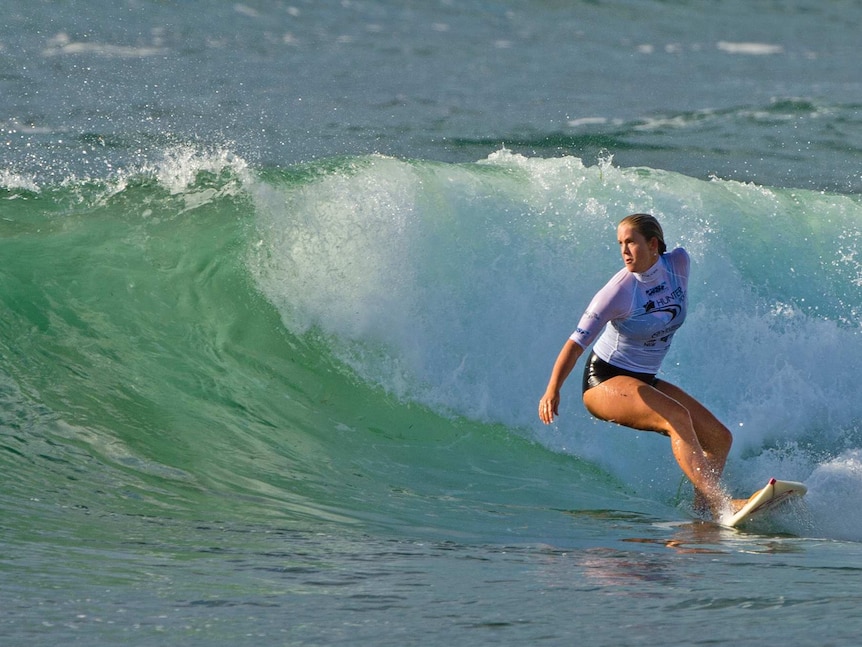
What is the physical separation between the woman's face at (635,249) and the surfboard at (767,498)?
1.26 m

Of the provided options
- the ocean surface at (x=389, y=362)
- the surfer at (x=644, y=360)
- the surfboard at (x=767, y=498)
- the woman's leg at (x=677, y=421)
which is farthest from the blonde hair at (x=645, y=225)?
the ocean surface at (x=389, y=362)

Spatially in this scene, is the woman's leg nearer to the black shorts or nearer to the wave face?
the black shorts

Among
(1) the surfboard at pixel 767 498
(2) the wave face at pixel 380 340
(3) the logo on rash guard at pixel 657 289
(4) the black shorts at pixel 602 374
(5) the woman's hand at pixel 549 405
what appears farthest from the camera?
(2) the wave face at pixel 380 340

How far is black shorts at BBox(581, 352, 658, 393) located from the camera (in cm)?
607

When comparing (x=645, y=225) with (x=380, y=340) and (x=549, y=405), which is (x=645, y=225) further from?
(x=380, y=340)

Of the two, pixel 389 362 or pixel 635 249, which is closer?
pixel 635 249

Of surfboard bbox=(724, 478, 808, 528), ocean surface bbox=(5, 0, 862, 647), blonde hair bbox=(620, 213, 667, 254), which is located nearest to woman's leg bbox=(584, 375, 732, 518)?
surfboard bbox=(724, 478, 808, 528)

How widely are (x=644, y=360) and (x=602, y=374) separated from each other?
238mm

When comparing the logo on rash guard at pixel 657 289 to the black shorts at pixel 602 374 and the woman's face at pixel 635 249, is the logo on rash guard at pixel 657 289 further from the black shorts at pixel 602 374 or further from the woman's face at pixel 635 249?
the black shorts at pixel 602 374

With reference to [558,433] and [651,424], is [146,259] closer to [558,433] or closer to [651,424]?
[558,433]

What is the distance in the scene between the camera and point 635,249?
578 cm

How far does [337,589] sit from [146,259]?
5.31m

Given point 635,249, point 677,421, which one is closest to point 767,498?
point 677,421

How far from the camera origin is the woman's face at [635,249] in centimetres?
578
